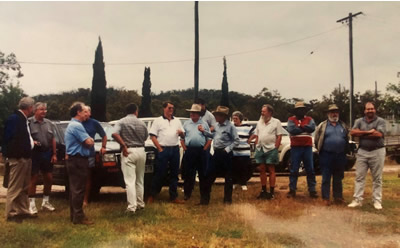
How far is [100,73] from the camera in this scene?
30.8 metres

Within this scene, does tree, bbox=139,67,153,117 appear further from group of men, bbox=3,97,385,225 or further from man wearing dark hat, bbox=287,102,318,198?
man wearing dark hat, bbox=287,102,318,198

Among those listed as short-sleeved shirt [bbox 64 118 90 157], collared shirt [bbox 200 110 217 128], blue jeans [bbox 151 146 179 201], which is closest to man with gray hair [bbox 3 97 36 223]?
short-sleeved shirt [bbox 64 118 90 157]

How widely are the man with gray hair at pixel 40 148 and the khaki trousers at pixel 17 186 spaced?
1.60ft

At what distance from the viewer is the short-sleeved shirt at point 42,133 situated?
6.98m

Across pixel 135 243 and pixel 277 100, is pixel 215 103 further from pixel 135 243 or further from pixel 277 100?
pixel 135 243

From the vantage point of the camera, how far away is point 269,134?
839 cm

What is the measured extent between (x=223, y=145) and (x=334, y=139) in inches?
77.3

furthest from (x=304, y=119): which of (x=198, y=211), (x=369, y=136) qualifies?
(x=198, y=211)

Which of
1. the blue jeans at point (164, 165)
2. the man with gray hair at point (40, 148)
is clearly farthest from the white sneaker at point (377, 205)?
the man with gray hair at point (40, 148)

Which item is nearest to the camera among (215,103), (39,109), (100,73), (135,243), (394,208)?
(135,243)

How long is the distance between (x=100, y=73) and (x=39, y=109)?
24.4 metres

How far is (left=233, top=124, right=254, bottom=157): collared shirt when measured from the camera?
826 centimetres

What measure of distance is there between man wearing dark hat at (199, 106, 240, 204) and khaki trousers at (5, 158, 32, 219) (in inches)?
119

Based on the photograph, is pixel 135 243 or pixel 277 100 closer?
pixel 135 243
